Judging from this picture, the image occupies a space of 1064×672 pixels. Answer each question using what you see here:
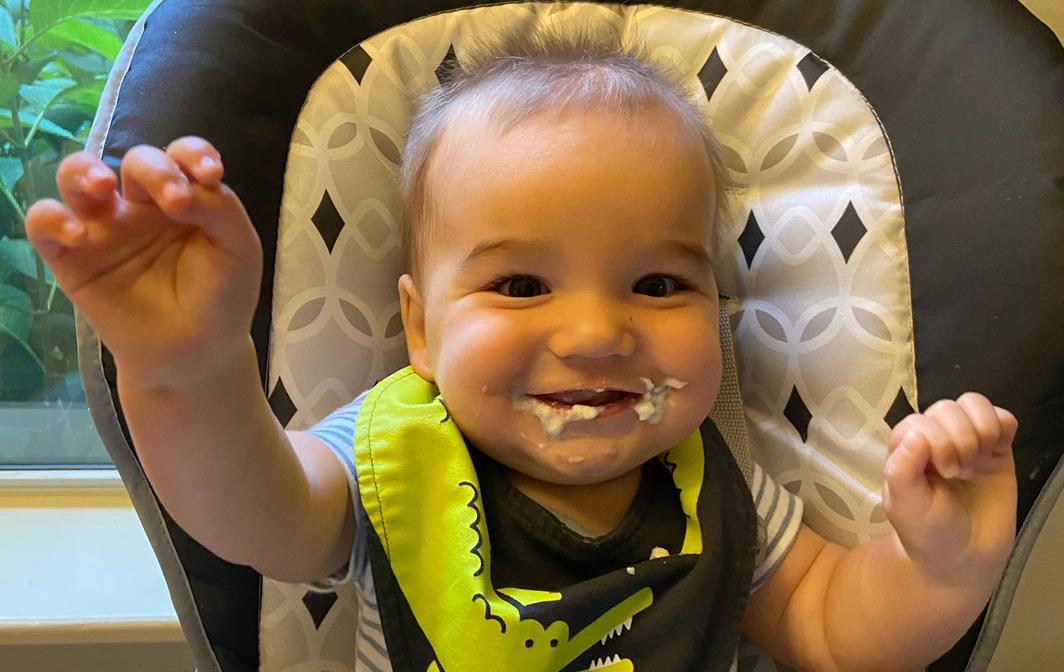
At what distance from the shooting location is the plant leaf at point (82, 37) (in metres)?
1.18

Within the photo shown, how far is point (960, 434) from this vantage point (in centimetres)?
62

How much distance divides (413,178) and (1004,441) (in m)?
0.47

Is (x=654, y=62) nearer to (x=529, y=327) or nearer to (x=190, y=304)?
(x=529, y=327)

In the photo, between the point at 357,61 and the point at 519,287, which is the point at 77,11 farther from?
the point at 519,287

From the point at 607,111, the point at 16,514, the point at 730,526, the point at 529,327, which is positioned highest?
the point at 607,111

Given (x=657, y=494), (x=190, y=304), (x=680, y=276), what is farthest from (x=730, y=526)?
(x=190, y=304)

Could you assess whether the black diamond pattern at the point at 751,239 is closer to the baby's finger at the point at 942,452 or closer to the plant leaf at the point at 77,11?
the baby's finger at the point at 942,452

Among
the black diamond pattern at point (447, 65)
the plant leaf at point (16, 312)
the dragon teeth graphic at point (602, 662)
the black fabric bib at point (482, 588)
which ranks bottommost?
the plant leaf at point (16, 312)

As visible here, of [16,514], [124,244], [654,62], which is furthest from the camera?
[16,514]

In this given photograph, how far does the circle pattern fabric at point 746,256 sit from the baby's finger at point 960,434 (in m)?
0.16

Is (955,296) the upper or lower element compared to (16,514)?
upper

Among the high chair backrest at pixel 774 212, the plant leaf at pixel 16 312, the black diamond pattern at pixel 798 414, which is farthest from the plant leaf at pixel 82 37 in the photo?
the black diamond pattern at pixel 798 414

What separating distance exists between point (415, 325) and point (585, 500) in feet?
0.63

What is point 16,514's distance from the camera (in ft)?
4.03
